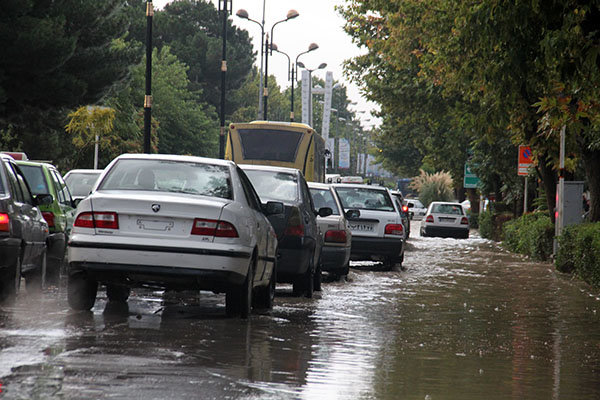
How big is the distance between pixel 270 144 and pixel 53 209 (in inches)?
674

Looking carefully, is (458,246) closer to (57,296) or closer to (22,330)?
(57,296)

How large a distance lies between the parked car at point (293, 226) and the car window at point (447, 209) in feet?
101

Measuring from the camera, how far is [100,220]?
10469mm

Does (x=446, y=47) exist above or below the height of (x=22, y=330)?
above

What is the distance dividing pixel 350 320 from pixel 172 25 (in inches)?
3180

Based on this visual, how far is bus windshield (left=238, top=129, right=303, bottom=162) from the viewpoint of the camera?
3194 centimetres

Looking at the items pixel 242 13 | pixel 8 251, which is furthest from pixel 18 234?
pixel 242 13

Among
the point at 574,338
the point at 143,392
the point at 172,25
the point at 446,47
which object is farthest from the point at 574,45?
the point at 172,25

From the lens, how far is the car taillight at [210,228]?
1043 centimetres

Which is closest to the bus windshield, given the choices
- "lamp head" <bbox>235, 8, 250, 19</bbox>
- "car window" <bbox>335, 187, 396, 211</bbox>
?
"car window" <bbox>335, 187, 396, 211</bbox>

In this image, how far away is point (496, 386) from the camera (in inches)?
309

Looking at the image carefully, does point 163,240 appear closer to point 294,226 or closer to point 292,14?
point 294,226

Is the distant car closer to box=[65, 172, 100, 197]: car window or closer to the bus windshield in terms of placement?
the bus windshield

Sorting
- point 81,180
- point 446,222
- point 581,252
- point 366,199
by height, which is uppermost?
point 81,180
